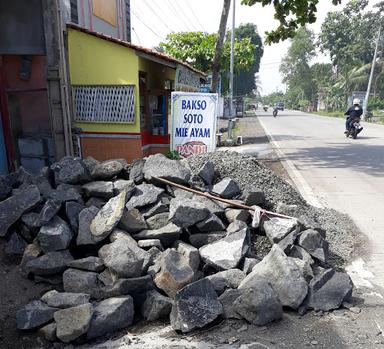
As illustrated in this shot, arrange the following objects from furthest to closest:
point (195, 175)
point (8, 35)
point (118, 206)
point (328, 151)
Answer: point (328, 151)
point (8, 35)
point (195, 175)
point (118, 206)

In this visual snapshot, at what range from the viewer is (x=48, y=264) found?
3.59 m

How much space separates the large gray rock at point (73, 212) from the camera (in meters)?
3.98

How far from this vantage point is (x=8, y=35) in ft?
21.9

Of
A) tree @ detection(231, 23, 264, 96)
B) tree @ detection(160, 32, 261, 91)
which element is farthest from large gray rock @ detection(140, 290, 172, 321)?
tree @ detection(231, 23, 264, 96)

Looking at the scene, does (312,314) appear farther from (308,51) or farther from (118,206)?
(308,51)

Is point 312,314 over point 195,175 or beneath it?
beneath

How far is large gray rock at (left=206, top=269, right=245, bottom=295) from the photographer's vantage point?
3.46 meters

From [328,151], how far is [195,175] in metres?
9.26

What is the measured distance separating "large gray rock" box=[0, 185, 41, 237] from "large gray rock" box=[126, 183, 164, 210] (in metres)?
1.04

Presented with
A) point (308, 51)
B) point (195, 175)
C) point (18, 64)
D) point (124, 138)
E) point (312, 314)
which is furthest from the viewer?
point (308, 51)

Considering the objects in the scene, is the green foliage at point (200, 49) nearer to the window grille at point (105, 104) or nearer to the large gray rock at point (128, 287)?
the window grille at point (105, 104)

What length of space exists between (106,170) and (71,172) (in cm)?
44

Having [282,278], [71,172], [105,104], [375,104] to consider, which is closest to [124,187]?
[71,172]

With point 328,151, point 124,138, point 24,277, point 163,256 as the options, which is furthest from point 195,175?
point 328,151
